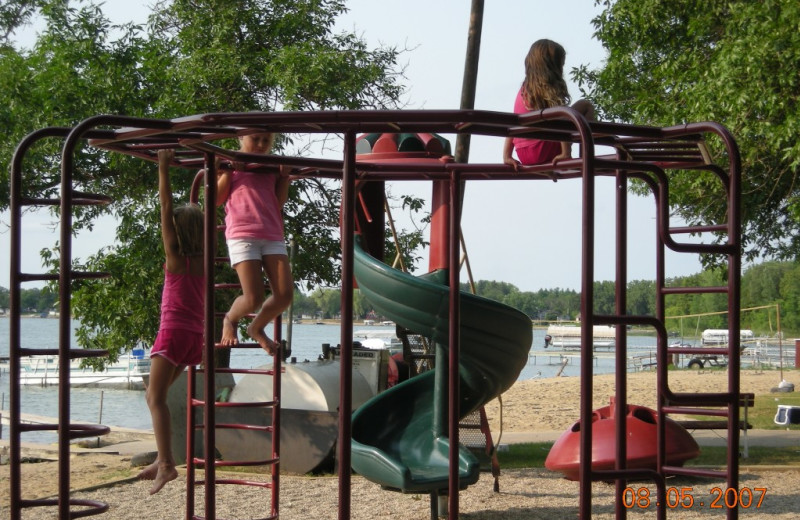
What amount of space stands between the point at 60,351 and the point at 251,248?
131 cm

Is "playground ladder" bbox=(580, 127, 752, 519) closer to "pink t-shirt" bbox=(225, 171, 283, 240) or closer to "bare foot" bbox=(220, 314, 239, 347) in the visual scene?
"pink t-shirt" bbox=(225, 171, 283, 240)

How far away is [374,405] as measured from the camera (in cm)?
675

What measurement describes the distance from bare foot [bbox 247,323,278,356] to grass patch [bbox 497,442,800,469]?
4.80 meters

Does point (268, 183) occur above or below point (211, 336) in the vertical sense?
above

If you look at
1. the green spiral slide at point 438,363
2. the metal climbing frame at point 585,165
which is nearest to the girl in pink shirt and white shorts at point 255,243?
the metal climbing frame at point 585,165

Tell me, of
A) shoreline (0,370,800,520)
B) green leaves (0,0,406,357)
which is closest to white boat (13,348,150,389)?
green leaves (0,0,406,357)

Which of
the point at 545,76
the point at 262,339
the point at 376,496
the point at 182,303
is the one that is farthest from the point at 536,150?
the point at 376,496

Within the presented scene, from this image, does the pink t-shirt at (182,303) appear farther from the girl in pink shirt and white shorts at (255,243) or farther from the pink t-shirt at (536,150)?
the pink t-shirt at (536,150)

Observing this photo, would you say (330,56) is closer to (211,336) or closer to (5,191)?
(5,191)

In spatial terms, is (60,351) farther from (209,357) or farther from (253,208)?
(253,208)

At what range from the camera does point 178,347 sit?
4992 mm

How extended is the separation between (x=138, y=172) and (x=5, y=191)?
1.63 metres

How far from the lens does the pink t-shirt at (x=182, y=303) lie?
506 centimetres

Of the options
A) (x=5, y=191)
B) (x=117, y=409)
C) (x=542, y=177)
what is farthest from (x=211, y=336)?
(x=117, y=409)
